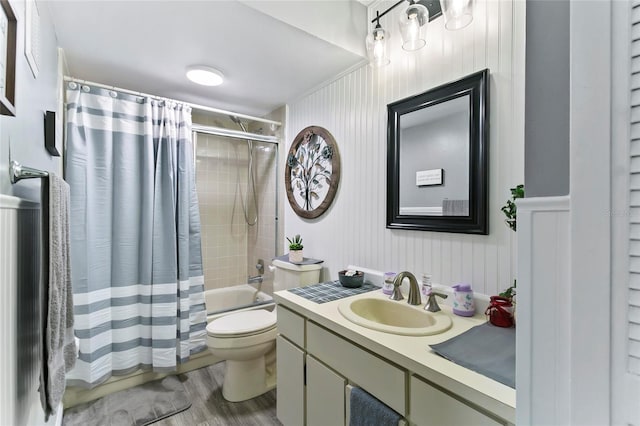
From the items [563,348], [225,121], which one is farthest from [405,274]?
[225,121]

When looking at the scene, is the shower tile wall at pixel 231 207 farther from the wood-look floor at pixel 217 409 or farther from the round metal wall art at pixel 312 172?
the wood-look floor at pixel 217 409

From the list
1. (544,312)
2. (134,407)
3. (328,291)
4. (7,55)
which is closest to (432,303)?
(328,291)

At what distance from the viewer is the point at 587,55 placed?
0.46m

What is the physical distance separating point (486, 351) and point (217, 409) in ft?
5.51

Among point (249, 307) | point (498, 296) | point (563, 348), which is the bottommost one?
point (249, 307)

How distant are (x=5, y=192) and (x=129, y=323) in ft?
5.28

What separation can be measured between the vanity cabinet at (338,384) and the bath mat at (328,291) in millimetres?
127

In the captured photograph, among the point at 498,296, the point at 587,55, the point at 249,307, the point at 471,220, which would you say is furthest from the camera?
the point at 249,307

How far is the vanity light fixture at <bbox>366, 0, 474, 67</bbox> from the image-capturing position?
118cm

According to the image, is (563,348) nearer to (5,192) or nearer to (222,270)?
(5,192)

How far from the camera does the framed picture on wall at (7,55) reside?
0.63 meters

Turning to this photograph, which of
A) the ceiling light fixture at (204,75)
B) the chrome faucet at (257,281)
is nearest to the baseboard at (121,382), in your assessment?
the chrome faucet at (257,281)

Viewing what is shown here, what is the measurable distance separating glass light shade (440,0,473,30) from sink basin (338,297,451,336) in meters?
A: 1.25

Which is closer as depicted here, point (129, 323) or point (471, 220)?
point (471, 220)
